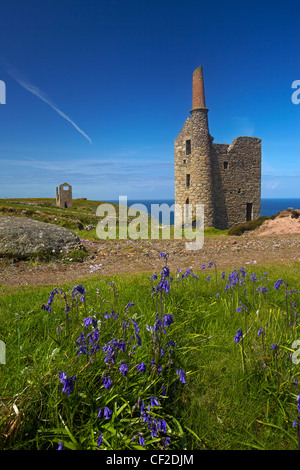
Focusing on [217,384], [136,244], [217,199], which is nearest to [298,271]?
[217,384]

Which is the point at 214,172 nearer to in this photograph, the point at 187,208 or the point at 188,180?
the point at 188,180

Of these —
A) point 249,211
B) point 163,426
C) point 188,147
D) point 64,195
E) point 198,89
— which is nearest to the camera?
point 163,426

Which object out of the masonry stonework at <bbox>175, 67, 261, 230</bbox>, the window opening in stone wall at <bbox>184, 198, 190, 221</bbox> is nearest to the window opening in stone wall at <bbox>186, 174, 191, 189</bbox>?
the masonry stonework at <bbox>175, 67, 261, 230</bbox>

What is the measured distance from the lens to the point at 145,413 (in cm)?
222

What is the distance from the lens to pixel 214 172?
2620 cm

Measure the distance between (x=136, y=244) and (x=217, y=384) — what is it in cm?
1173

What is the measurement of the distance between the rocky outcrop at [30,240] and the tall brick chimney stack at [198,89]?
17105mm

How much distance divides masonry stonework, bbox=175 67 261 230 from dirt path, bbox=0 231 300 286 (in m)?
10.7

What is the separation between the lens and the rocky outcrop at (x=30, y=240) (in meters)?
10.9

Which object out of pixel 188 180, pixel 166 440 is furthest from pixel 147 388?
pixel 188 180

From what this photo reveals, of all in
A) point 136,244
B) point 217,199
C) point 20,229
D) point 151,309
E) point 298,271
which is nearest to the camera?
point 151,309

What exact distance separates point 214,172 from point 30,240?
751 inches

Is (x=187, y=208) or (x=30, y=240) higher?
(x=187, y=208)
